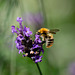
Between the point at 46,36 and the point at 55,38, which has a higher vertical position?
the point at 46,36

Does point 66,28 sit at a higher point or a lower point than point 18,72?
higher

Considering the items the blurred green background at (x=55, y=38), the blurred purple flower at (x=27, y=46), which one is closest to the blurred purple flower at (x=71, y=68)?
the blurred green background at (x=55, y=38)

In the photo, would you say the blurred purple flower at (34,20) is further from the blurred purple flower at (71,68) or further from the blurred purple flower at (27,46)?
the blurred purple flower at (27,46)

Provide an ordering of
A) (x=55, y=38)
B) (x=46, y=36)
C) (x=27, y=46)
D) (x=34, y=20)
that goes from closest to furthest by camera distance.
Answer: (x=27, y=46) < (x=46, y=36) < (x=34, y=20) < (x=55, y=38)

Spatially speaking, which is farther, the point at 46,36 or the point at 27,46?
the point at 46,36

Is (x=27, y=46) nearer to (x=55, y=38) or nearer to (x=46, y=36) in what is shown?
(x=46, y=36)

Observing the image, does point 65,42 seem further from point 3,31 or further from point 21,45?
point 21,45

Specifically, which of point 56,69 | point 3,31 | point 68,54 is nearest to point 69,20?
point 68,54

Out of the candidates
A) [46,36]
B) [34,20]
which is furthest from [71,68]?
[46,36]

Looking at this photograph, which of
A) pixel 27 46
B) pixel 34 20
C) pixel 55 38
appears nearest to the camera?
pixel 27 46
